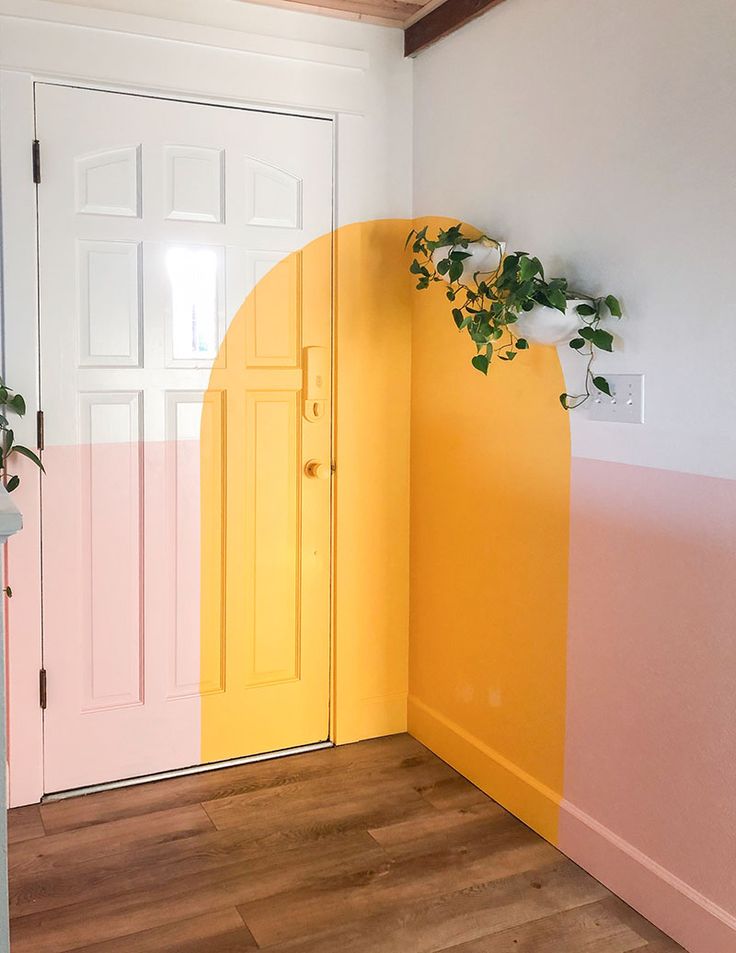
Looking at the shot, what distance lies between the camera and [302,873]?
2.31m

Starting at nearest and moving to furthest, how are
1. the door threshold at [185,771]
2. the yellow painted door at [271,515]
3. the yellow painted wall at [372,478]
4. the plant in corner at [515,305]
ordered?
the plant in corner at [515,305] < the door threshold at [185,771] < the yellow painted door at [271,515] < the yellow painted wall at [372,478]

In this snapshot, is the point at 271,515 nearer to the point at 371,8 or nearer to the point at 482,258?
the point at 482,258

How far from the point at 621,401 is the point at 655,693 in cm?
66

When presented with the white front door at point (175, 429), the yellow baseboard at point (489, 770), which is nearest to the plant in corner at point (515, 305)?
the white front door at point (175, 429)

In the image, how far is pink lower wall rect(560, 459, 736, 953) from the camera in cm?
194

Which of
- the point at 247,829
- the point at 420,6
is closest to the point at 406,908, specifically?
the point at 247,829

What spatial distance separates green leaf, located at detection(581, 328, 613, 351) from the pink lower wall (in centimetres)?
29

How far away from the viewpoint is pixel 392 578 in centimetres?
314

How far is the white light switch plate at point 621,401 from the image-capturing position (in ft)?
6.98

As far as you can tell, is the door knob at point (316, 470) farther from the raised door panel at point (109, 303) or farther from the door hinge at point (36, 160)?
the door hinge at point (36, 160)

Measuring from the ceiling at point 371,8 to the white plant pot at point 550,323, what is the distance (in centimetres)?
117

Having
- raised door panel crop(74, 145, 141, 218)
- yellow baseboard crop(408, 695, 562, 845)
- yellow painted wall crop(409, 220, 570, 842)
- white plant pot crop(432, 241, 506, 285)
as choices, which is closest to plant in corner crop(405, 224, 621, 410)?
white plant pot crop(432, 241, 506, 285)

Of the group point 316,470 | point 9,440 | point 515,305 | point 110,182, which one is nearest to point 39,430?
point 9,440

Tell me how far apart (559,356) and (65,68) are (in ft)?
5.03
